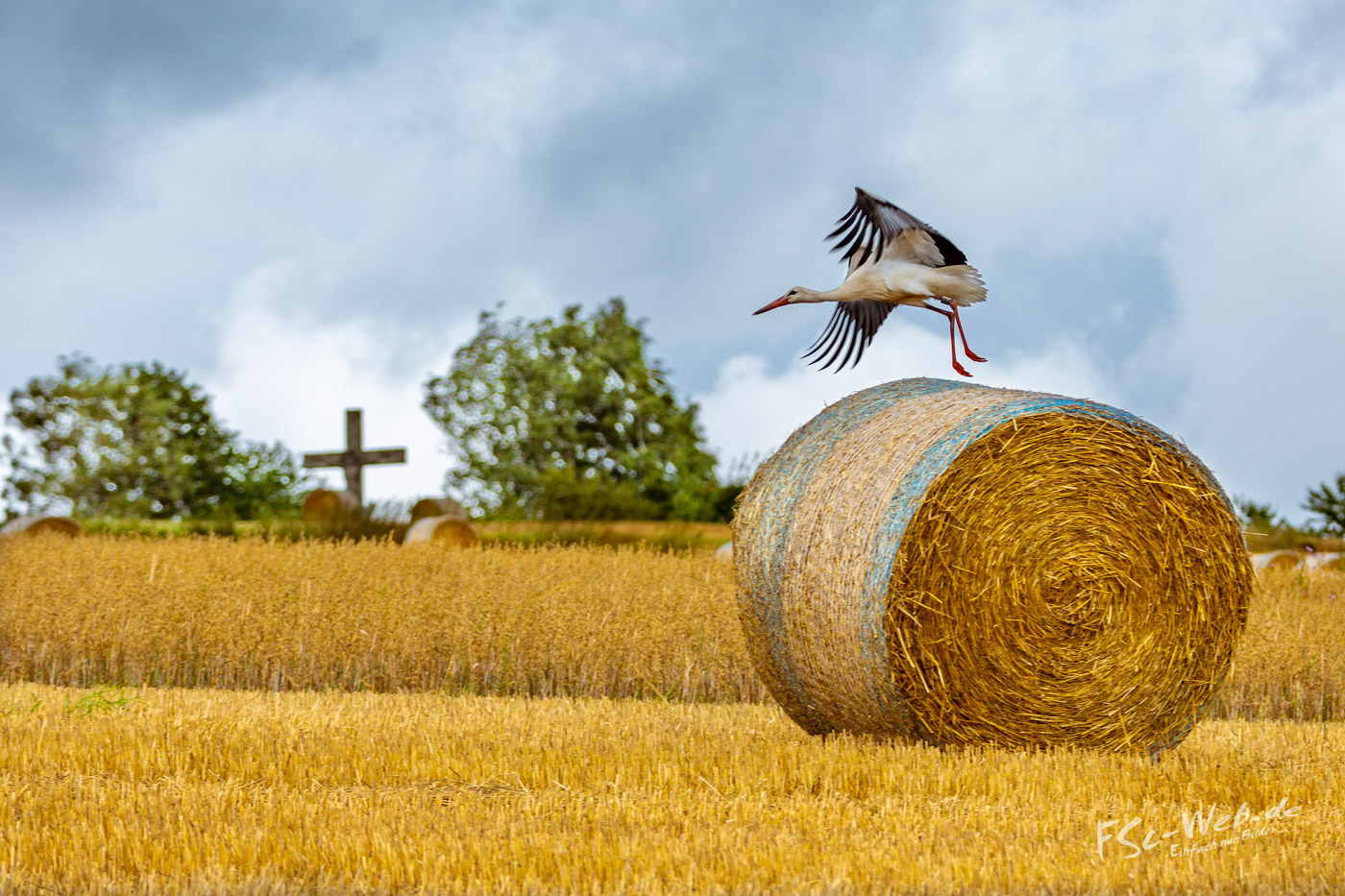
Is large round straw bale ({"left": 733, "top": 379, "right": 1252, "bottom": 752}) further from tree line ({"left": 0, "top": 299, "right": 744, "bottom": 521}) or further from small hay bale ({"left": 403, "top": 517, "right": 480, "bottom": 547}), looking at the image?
tree line ({"left": 0, "top": 299, "right": 744, "bottom": 521})

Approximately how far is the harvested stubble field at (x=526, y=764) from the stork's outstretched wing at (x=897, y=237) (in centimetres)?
262

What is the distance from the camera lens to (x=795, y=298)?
278 inches

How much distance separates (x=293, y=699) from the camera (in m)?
8.69

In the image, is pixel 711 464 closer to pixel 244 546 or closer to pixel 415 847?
pixel 244 546

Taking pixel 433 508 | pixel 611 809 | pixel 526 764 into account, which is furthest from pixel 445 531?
pixel 611 809

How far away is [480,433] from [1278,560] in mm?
22874

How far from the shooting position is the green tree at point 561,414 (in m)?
34.5

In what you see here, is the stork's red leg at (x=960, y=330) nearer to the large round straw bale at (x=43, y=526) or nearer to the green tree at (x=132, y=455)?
the large round straw bale at (x=43, y=526)

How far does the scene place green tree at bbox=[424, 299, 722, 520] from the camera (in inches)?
1359

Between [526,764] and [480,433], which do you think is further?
[480,433]

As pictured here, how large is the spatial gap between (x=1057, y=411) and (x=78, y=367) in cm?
3616

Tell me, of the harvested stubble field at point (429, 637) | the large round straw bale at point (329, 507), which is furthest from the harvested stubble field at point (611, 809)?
the large round straw bale at point (329, 507)

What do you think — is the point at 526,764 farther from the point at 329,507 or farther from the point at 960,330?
the point at 329,507

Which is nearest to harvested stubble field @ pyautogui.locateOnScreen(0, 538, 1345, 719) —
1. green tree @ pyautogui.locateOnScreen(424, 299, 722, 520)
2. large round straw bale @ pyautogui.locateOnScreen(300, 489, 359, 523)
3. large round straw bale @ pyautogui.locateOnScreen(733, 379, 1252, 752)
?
large round straw bale @ pyautogui.locateOnScreen(733, 379, 1252, 752)
